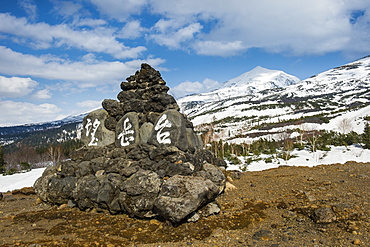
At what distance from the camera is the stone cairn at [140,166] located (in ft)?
24.2

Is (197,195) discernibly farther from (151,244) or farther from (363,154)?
(363,154)

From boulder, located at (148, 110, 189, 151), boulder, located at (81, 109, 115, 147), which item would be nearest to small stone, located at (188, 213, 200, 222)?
boulder, located at (148, 110, 189, 151)

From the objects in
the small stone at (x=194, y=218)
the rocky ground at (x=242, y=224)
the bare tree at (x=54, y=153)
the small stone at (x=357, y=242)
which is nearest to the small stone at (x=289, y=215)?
the rocky ground at (x=242, y=224)

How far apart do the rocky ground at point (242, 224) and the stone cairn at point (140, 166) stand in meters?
0.51

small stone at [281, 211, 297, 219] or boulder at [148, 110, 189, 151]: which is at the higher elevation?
boulder at [148, 110, 189, 151]

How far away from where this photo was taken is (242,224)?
663 cm

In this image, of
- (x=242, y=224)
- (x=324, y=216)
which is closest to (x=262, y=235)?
(x=242, y=224)

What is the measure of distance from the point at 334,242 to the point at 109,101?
11.5 metres

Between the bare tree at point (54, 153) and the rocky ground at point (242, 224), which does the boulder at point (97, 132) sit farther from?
the bare tree at point (54, 153)

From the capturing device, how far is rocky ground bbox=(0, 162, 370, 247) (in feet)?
17.8

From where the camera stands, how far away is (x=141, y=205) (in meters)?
7.43

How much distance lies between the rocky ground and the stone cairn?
506 mm

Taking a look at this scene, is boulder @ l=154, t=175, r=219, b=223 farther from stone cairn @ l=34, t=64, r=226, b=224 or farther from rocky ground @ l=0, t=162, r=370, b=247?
rocky ground @ l=0, t=162, r=370, b=247

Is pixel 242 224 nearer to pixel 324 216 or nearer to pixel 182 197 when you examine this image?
pixel 182 197
